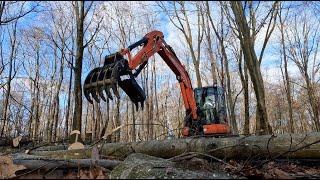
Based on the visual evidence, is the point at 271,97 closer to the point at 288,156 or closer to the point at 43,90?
the point at 43,90

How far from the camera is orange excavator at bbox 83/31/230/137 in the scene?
8.33m

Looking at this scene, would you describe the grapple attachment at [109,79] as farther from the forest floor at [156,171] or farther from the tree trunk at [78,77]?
the forest floor at [156,171]

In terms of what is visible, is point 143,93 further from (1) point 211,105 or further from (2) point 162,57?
(1) point 211,105

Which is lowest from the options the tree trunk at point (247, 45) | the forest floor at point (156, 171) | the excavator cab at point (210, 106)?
the forest floor at point (156, 171)

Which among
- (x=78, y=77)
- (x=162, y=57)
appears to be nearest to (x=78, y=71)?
(x=78, y=77)

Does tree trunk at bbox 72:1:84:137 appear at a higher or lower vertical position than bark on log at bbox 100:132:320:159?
higher

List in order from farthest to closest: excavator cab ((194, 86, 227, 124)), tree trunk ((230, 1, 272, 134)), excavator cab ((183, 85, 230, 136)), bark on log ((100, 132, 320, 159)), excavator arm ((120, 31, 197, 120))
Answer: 1. excavator cab ((194, 86, 227, 124))
2. excavator cab ((183, 85, 230, 136))
3. excavator arm ((120, 31, 197, 120))
4. tree trunk ((230, 1, 272, 134))
5. bark on log ((100, 132, 320, 159))

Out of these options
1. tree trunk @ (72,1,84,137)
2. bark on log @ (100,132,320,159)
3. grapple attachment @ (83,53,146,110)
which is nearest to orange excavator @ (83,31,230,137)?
grapple attachment @ (83,53,146,110)

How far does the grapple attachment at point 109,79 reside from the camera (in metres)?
8.06

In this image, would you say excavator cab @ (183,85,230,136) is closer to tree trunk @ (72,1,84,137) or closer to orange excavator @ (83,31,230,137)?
orange excavator @ (83,31,230,137)

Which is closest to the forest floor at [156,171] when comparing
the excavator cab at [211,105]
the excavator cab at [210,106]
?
the excavator cab at [210,106]

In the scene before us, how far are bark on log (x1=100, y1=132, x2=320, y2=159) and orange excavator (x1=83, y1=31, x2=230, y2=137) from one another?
61.7 inches

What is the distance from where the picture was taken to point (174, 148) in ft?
22.2

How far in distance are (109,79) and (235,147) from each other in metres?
3.35
